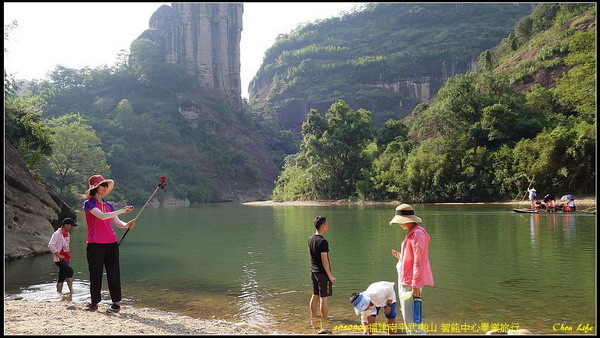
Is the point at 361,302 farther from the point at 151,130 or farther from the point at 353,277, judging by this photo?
the point at 151,130

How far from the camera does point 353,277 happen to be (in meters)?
11.8

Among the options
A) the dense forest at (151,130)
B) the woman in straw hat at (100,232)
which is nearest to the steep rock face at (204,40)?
the dense forest at (151,130)

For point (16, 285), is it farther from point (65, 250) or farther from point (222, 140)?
point (222, 140)

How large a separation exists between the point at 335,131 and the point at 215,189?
4209 cm

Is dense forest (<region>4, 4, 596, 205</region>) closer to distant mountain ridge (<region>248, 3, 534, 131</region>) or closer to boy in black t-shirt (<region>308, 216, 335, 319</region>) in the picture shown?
boy in black t-shirt (<region>308, 216, 335, 319</region>)

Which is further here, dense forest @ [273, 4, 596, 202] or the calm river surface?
dense forest @ [273, 4, 596, 202]

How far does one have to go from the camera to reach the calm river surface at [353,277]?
8.29 meters

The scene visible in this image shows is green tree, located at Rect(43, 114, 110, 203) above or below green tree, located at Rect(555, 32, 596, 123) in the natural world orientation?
below

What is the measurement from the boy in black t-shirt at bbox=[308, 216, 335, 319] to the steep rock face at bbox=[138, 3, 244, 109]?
122 meters

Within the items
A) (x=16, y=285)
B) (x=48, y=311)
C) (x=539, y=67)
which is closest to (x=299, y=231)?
(x=16, y=285)

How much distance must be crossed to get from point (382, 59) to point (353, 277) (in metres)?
146

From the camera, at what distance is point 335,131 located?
62.5 m

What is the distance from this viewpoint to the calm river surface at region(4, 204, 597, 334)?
27.2 feet

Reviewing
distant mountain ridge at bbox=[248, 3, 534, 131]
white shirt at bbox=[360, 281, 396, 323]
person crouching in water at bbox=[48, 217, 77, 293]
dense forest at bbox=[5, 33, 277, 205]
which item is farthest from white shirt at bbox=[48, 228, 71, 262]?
distant mountain ridge at bbox=[248, 3, 534, 131]
